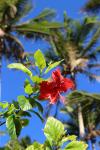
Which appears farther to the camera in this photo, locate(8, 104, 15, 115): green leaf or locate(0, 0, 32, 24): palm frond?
locate(0, 0, 32, 24): palm frond

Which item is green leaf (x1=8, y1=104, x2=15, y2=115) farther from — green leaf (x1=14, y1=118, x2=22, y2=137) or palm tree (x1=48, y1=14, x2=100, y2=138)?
palm tree (x1=48, y1=14, x2=100, y2=138)

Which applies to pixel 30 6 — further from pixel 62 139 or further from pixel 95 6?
pixel 62 139

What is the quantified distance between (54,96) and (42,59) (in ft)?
0.44

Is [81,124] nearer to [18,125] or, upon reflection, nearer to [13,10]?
[13,10]

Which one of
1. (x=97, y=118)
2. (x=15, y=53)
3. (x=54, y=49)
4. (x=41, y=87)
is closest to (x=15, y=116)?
(x=41, y=87)

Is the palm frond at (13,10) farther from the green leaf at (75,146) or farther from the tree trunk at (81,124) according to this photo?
the green leaf at (75,146)

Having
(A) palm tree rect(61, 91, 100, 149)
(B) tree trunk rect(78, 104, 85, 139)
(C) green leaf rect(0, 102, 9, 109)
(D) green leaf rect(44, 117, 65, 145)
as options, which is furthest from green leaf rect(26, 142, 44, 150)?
(B) tree trunk rect(78, 104, 85, 139)

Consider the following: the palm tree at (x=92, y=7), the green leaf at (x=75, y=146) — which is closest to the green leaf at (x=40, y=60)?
the green leaf at (x=75, y=146)

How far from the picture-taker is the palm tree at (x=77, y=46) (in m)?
27.2

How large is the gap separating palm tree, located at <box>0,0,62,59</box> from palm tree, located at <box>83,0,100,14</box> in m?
5.00

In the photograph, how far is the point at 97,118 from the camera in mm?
33062

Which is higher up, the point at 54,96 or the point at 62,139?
the point at 54,96

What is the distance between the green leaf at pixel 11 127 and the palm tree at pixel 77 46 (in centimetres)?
2468

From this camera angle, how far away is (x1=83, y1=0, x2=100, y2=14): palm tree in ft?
96.7
